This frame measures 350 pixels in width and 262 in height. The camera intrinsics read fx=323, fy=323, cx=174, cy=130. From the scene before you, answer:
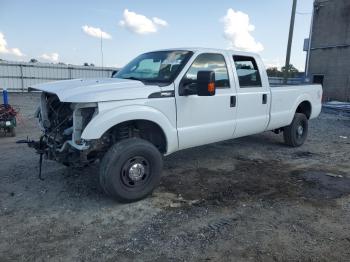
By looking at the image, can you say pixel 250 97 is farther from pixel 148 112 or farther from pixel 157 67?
pixel 148 112

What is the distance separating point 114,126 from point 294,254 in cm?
246

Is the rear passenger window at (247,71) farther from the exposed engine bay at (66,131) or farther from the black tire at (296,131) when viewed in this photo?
the exposed engine bay at (66,131)

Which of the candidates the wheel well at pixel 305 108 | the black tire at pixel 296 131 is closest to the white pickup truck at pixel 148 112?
the black tire at pixel 296 131

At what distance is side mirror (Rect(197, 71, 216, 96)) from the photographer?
410cm

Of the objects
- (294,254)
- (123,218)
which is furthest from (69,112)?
(294,254)

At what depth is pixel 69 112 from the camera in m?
4.23

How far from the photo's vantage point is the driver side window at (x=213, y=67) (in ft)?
15.3

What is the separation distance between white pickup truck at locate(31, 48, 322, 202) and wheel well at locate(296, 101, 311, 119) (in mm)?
1942

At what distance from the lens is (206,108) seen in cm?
480

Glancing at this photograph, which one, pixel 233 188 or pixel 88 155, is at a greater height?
pixel 88 155

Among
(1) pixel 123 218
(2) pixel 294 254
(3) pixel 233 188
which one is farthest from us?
(3) pixel 233 188

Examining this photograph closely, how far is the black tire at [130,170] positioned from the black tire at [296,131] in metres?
3.93

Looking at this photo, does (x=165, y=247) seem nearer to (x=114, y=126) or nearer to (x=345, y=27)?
(x=114, y=126)

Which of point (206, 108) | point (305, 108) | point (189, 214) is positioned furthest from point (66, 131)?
point (305, 108)
